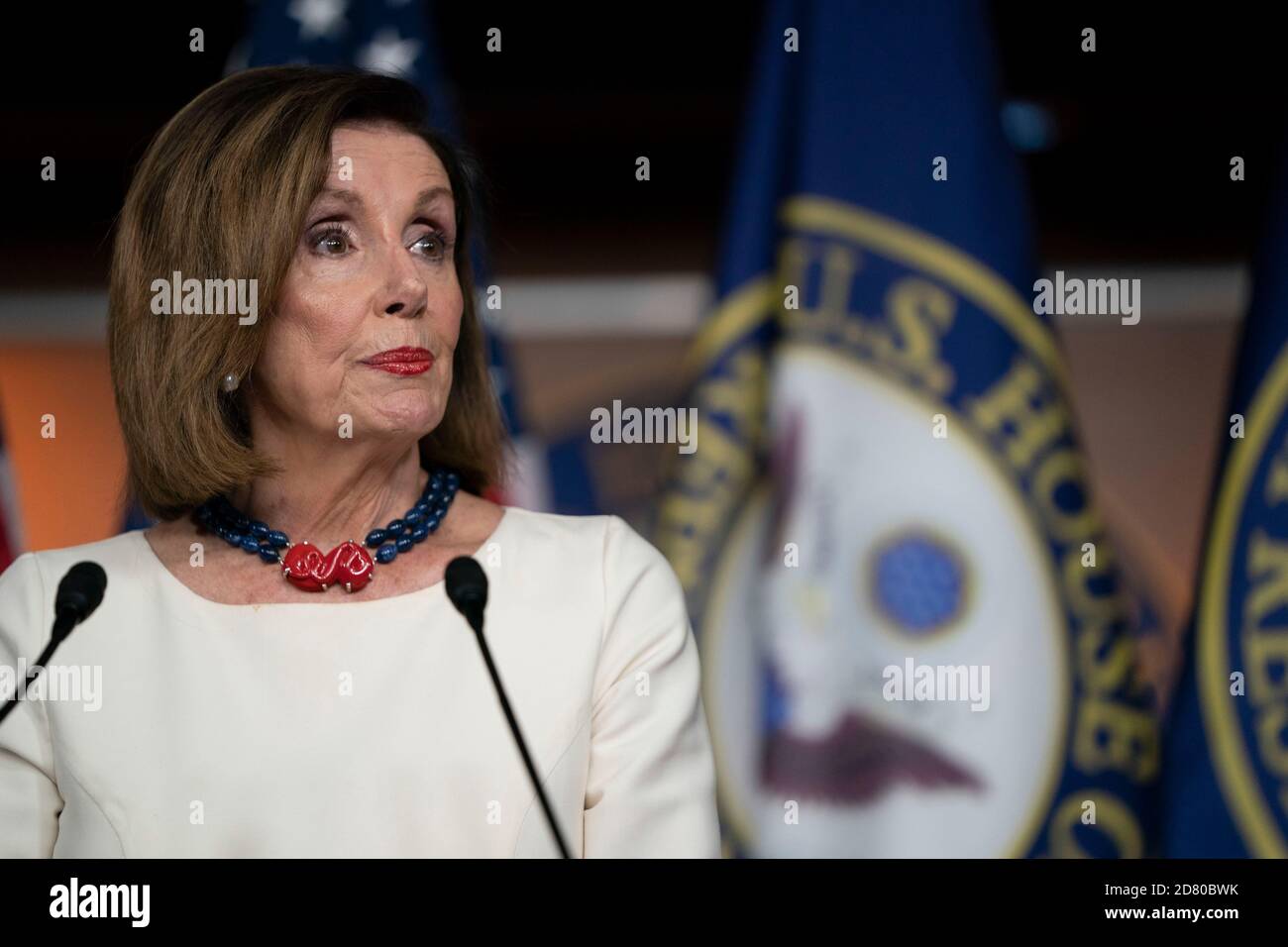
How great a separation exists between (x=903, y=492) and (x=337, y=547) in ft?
4.09

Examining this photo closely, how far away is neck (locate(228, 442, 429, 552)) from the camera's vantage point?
1.46 metres

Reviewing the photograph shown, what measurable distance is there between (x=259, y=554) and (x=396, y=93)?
1.69ft

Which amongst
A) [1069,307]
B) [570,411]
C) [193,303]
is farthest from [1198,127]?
[193,303]

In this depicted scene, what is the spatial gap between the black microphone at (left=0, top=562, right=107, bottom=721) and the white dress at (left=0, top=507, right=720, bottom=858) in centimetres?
16

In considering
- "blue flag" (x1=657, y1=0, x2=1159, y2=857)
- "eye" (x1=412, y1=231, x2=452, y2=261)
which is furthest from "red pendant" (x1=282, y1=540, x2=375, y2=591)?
"blue flag" (x1=657, y1=0, x2=1159, y2=857)

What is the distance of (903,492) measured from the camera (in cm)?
241

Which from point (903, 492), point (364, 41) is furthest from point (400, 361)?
point (364, 41)

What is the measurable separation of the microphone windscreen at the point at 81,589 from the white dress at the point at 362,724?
17cm
